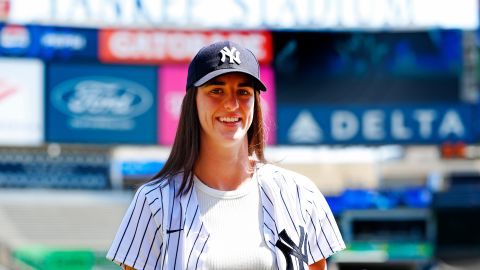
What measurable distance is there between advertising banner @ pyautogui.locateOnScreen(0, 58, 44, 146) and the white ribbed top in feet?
64.2

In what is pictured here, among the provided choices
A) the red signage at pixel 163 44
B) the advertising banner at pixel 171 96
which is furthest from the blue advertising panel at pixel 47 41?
the advertising banner at pixel 171 96

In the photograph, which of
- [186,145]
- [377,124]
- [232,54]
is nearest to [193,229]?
[186,145]

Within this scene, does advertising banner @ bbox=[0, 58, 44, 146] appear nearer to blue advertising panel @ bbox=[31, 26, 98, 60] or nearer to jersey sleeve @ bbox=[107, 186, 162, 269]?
blue advertising panel @ bbox=[31, 26, 98, 60]

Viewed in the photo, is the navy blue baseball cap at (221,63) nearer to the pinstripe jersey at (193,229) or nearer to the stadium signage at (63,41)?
the pinstripe jersey at (193,229)

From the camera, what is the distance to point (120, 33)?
21875 mm

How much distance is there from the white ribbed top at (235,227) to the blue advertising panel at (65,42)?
19324 mm

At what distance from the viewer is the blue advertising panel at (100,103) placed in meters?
21.6

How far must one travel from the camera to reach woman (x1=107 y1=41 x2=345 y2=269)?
2.45 metres

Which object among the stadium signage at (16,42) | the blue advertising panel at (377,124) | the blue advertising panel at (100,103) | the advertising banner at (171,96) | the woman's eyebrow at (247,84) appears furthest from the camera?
the blue advertising panel at (377,124)

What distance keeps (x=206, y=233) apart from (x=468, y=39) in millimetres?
21312

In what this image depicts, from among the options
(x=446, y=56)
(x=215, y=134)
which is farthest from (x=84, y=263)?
(x=215, y=134)

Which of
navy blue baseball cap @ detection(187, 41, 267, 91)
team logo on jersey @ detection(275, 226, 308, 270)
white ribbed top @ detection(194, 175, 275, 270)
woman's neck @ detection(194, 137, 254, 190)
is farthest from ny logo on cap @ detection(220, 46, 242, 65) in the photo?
team logo on jersey @ detection(275, 226, 308, 270)

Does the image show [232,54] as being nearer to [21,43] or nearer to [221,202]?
[221,202]

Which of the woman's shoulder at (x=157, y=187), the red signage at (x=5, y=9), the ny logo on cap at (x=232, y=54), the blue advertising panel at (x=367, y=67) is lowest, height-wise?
the woman's shoulder at (x=157, y=187)
